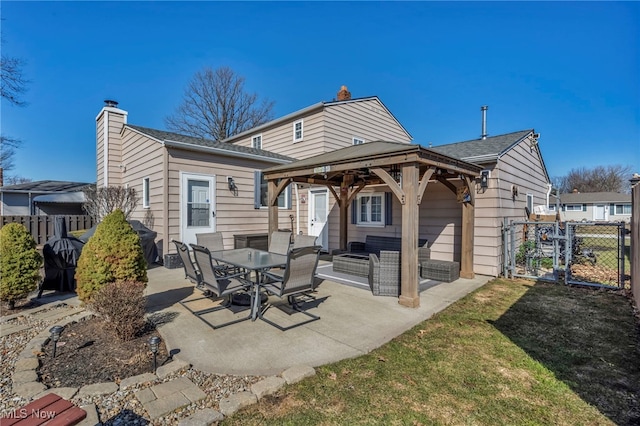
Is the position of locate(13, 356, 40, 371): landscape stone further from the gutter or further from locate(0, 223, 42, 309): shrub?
the gutter

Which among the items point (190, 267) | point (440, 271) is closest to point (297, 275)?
point (190, 267)

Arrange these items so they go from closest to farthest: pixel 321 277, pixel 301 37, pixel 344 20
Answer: pixel 321 277, pixel 344 20, pixel 301 37

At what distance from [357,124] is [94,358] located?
11968 millimetres

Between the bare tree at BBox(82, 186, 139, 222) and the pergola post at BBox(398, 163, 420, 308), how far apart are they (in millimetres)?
8085

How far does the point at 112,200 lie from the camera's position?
342 inches

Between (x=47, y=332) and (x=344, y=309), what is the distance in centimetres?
390

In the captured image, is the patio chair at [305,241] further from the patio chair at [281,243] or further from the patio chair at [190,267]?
the patio chair at [190,267]

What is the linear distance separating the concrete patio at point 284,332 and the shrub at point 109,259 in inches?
33.2

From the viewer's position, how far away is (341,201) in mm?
9359

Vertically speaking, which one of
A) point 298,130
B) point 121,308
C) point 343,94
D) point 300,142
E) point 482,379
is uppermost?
point 343,94

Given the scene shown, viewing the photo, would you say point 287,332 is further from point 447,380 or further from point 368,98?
point 368,98

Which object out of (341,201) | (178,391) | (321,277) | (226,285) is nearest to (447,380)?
(178,391)

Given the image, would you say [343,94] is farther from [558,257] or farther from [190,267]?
[190,267]

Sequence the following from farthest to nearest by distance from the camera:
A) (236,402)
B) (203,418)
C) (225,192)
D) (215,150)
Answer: (225,192), (215,150), (236,402), (203,418)
